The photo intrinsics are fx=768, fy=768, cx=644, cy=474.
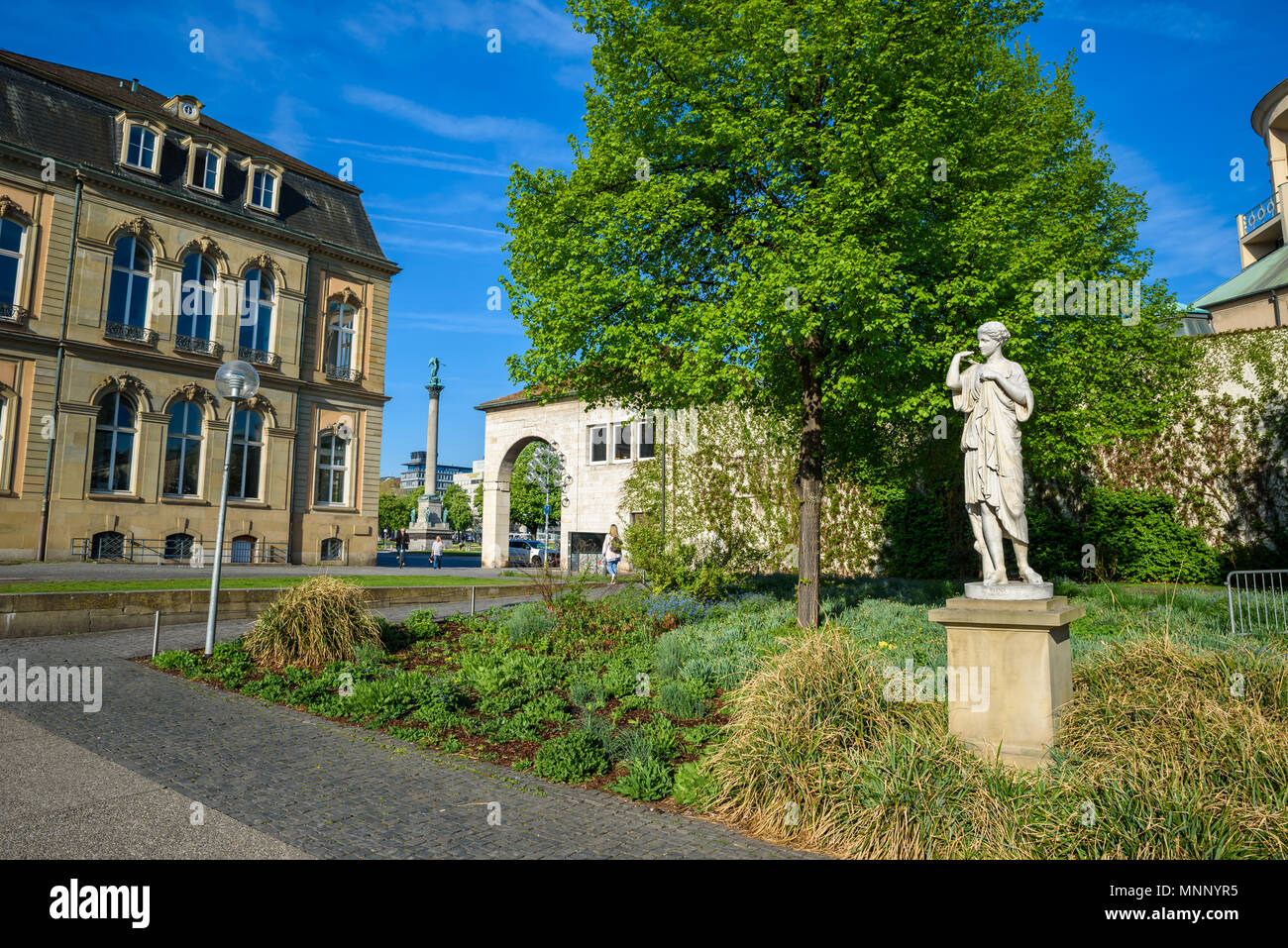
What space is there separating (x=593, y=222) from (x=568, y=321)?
1.56 meters

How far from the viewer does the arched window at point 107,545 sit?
24.8m

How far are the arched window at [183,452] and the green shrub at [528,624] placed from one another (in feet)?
67.9

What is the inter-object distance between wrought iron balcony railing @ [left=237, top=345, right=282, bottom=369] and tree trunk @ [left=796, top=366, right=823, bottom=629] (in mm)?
24197

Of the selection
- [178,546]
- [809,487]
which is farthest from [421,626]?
[178,546]

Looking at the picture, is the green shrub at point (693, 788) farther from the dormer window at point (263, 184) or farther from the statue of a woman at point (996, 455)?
the dormer window at point (263, 184)

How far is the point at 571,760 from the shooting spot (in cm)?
615

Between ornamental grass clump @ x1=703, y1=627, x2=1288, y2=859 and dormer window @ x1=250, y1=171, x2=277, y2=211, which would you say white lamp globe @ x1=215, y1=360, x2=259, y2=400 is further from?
dormer window @ x1=250, y1=171, x2=277, y2=211

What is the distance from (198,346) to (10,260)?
5.71 m

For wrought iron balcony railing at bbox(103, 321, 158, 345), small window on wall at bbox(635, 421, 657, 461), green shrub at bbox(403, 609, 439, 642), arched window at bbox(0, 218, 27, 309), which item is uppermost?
arched window at bbox(0, 218, 27, 309)

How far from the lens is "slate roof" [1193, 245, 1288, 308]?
84.5 feet

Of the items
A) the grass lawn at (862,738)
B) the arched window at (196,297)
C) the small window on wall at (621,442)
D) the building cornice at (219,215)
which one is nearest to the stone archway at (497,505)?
the small window on wall at (621,442)

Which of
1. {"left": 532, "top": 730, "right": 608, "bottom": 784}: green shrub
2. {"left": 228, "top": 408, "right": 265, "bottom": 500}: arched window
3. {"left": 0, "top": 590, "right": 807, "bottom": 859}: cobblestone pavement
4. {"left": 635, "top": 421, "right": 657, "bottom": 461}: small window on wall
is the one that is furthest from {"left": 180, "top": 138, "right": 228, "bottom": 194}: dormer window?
{"left": 532, "top": 730, "right": 608, "bottom": 784}: green shrub

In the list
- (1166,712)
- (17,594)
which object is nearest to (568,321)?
(1166,712)

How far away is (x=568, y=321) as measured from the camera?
11.0 m
